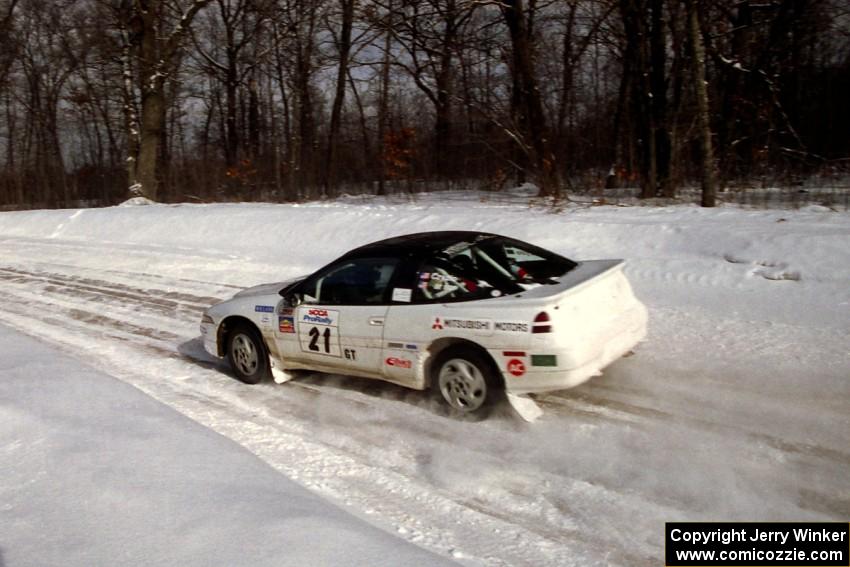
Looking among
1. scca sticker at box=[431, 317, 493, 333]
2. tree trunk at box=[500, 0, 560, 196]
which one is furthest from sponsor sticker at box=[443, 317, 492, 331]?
tree trunk at box=[500, 0, 560, 196]

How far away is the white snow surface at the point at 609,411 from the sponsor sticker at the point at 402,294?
0.89m

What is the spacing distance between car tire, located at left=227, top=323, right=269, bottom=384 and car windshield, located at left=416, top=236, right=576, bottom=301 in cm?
198

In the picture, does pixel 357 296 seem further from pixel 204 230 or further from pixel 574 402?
pixel 204 230

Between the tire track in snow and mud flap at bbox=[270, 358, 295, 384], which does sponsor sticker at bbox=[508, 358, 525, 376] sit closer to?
the tire track in snow

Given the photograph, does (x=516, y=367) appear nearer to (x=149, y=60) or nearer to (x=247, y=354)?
(x=247, y=354)

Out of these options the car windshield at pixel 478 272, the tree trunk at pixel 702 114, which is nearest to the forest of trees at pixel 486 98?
the tree trunk at pixel 702 114

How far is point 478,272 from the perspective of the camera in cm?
536

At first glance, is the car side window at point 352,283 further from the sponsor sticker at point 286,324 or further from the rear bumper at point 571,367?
the rear bumper at point 571,367

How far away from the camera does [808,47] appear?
1909 cm

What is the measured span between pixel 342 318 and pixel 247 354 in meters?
1.37

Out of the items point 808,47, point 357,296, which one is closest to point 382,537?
point 357,296

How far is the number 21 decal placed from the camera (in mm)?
5977

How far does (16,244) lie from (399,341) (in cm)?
1919

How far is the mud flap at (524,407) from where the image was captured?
5.05 metres
